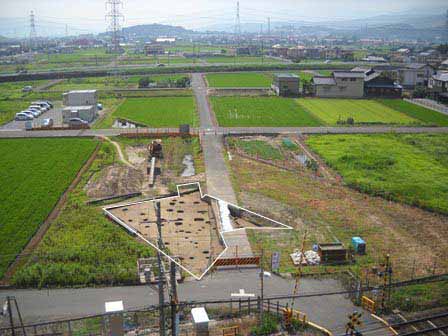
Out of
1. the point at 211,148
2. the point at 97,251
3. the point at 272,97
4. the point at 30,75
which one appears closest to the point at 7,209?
the point at 97,251

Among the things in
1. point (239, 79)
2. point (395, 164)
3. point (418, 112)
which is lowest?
point (395, 164)

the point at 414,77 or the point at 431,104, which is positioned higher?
the point at 414,77

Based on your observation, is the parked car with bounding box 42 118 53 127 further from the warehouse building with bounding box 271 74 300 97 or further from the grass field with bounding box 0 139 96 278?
the warehouse building with bounding box 271 74 300 97

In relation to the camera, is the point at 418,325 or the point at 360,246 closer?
the point at 418,325

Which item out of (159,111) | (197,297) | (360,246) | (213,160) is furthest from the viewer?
(159,111)

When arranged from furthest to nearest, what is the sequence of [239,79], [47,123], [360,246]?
[239,79]
[47,123]
[360,246]

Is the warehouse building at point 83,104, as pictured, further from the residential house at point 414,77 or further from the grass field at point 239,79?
the residential house at point 414,77

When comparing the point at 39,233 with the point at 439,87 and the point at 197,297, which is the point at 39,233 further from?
the point at 439,87

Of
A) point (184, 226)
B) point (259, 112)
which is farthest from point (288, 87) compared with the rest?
point (184, 226)
